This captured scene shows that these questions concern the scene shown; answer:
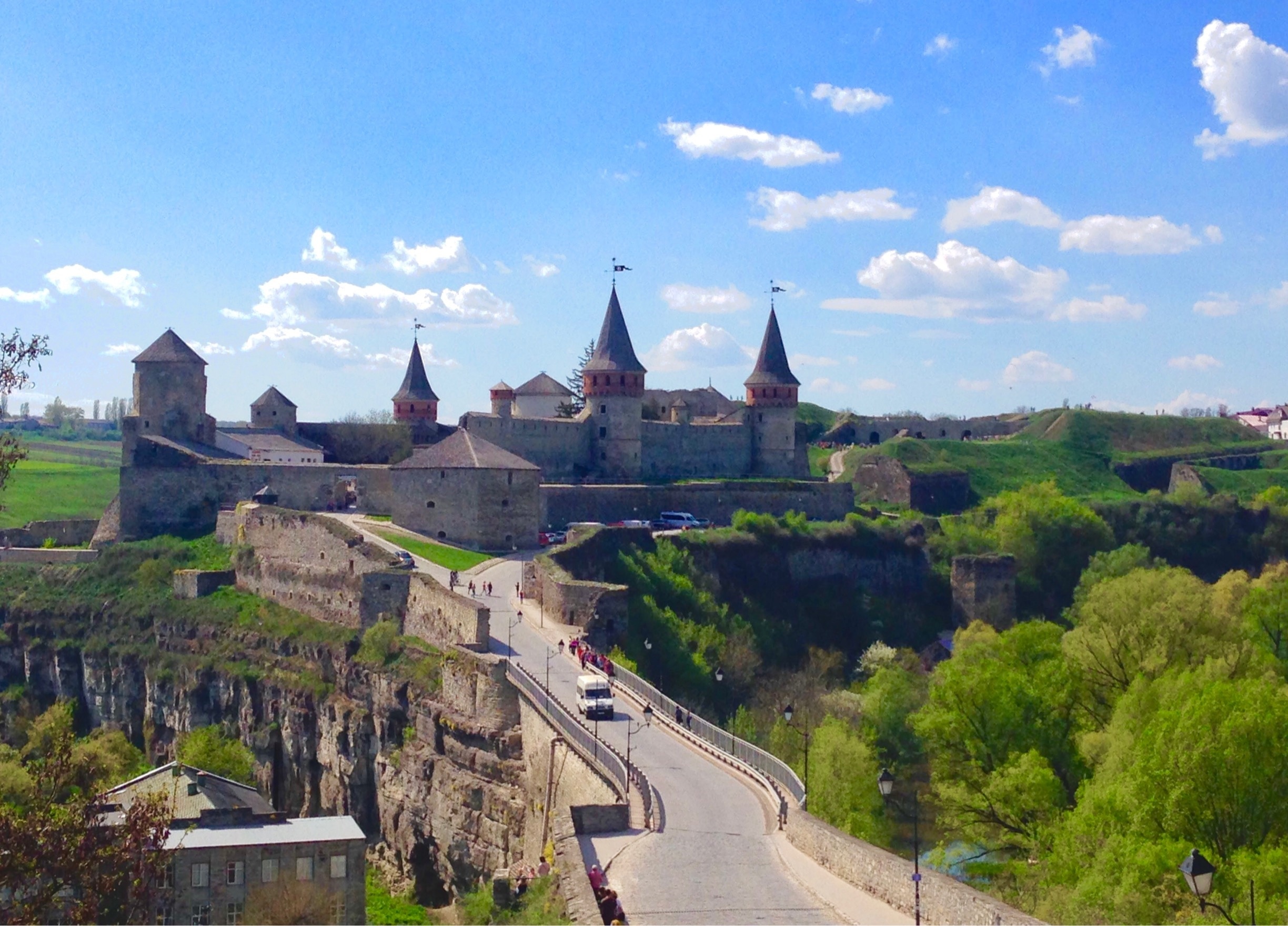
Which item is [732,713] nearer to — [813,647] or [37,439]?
[813,647]

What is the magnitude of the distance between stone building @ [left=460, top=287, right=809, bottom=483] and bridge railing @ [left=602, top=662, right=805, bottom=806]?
2798 cm

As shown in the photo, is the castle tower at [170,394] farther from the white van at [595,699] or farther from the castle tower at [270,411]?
the white van at [595,699]

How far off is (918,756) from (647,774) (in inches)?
706

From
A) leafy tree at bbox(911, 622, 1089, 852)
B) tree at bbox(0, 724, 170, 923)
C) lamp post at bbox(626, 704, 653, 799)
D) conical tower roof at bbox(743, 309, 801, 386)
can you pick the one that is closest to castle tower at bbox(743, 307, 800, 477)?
conical tower roof at bbox(743, 309, 801, 386)

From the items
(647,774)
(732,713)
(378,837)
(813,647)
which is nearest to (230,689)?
(378,837)

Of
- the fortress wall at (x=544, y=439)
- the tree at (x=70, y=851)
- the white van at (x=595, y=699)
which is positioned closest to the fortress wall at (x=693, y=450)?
the fortress wall at (x=544, y=439)

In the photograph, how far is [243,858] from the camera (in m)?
30.1

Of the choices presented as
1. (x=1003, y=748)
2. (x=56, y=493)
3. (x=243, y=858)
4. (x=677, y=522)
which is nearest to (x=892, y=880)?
(x=1003, y=748)

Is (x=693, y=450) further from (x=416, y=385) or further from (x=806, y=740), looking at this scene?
(x=806, y=740)

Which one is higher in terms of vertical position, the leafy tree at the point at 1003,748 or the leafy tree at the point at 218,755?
the leafy tree at the point at 1003,748

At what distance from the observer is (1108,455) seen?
326 ft

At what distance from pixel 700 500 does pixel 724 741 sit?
35138 millimetres

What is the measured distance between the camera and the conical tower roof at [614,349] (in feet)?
216

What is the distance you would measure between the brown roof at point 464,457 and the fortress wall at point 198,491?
7.32m
